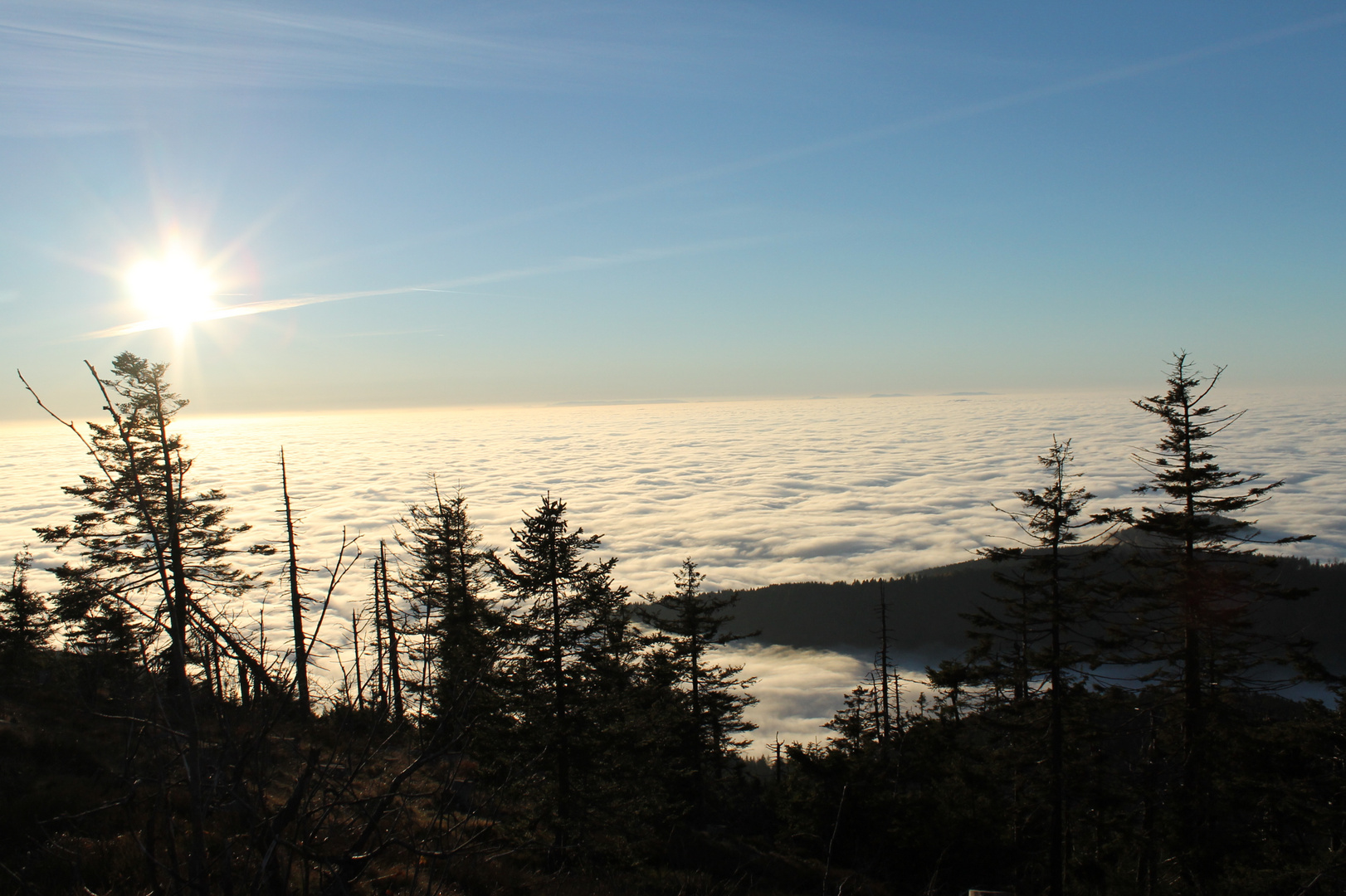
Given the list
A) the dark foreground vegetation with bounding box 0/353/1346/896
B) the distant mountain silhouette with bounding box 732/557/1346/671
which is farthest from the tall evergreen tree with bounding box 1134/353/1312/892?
the distant mountain silhouette with bounding box 732/557/1346/671

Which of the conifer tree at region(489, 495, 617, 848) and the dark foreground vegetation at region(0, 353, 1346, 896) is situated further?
the conifer tree at region(489, 495, 617, 848)

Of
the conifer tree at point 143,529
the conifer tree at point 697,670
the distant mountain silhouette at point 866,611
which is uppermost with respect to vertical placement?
the conifer tree at point 143,529

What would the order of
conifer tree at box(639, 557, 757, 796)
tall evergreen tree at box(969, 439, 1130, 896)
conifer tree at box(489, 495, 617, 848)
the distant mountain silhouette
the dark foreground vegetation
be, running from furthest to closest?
1. the distant mountain silhouette
2. conifer tree at box(639, 557, 757, 796)
3. conifer tree at box(489, 495, 617, 848)
4. tall evergreen tree at box(969, 439, 1130, 896)
5. the dark foreground vegetation

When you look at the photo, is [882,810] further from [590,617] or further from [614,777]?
[590,617]

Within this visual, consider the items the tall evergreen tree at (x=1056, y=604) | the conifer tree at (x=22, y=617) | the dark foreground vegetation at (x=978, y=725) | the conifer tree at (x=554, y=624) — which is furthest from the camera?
the conifer tree at (x=22, y=617)

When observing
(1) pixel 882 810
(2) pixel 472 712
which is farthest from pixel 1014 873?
(2) pixel 472 712

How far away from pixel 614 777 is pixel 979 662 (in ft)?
43.8

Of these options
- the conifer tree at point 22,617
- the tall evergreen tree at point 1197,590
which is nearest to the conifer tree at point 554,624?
the tall evergreen tree at point 1197,590

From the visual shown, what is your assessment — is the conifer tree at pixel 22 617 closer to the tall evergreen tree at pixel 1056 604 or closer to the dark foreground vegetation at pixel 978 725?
the dark foreground vegetation at pixel 978 725

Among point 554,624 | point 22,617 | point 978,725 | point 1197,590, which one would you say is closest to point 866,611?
point 978,725

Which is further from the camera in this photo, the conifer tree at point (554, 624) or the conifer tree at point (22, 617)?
the conifer tree at point (22, 617)

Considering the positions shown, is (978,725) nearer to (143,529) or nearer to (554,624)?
(554,624)

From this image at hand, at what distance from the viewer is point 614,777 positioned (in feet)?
62.6

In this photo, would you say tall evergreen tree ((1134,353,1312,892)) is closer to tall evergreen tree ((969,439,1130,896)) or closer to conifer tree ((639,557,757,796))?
tall evergreen tree ((969,439,1130,896))
